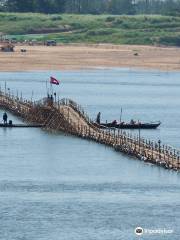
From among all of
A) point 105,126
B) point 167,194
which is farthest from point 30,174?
point 105,126

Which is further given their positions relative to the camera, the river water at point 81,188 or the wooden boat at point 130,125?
the wooden boat at point 130,125

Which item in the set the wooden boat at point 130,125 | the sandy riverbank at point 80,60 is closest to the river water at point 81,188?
the wooden boat at point 130,125

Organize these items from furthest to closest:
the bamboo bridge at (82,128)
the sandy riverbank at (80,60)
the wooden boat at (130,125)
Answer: the sandy riverbank at (80,60), the wooden boat at (130,125), the bamboo bridge at (82,128)

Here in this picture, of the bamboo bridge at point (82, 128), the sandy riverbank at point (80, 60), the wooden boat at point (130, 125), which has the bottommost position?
the sandy riverbank at point (80, 60)

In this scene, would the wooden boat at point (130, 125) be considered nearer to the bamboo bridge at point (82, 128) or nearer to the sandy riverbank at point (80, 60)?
the bamboo bridge at point (82, 128)

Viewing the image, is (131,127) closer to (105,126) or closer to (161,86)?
(105,126)

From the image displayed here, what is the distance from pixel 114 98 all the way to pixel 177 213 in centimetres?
6747

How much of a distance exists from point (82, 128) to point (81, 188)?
82.6 ft

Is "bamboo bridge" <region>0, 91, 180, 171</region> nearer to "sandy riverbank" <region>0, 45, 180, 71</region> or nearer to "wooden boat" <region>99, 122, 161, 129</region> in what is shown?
"wooden boat" <region>99, 122, 161, 129</region>

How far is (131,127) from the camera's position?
11069cm

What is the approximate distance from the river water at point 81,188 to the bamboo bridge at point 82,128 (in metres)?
0.80

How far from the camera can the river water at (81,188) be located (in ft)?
228

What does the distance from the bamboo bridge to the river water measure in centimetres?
80

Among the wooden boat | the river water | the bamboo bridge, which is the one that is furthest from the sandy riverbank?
the wooden boat
